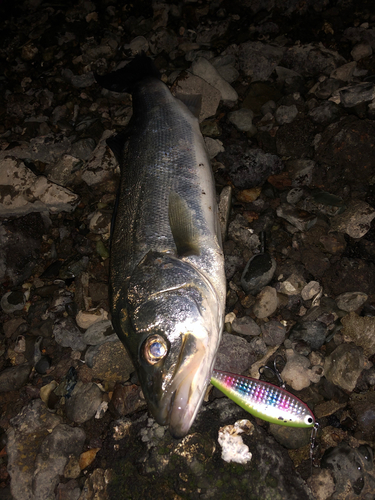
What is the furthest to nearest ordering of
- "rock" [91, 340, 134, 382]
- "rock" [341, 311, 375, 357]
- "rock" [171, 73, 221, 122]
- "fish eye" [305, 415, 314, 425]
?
1. "rock" [171, 73, 221, 122]
2. "rock" [91, 340, 134, 382]
3. "rock" [341, 311, 375, 357]
4. "fish eye" [305, 415, 314, 425]

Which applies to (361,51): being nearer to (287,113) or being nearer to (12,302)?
(287,113)

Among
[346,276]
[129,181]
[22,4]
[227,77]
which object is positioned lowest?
[346,276]

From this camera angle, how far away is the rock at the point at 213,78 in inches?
161

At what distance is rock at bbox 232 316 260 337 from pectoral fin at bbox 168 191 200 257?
1011 mm

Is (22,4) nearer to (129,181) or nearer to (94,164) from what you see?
(94,164)

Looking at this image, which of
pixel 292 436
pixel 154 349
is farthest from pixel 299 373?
pixel 154 349

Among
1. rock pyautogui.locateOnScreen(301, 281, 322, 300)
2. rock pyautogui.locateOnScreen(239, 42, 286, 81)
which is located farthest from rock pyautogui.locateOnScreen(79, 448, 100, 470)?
rock pyautogui.locateOnScreen(239, 42, 286, 81)

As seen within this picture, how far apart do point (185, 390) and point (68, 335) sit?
200 cm

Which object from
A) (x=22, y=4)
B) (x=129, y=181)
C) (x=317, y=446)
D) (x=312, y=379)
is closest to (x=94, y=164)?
(x=129, y=181)

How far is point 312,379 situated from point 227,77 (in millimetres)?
4037

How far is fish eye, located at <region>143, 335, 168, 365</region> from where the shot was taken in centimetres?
214

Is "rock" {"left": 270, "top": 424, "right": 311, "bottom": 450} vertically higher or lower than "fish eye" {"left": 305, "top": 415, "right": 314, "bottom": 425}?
lower

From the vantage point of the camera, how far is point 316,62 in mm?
3924

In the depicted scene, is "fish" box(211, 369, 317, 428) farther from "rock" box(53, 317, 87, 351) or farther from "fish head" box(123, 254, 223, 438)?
"rock" box(53, 317, 87, 351)
